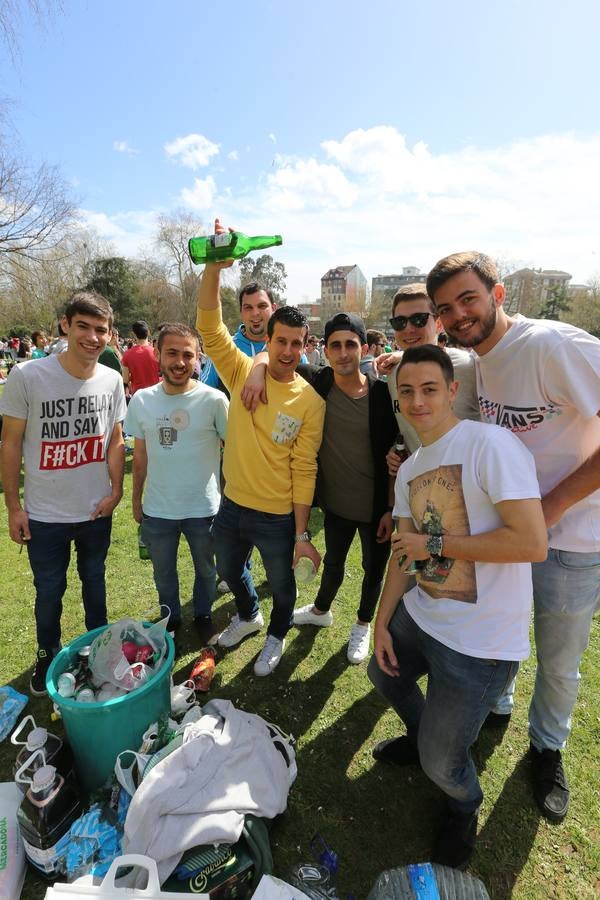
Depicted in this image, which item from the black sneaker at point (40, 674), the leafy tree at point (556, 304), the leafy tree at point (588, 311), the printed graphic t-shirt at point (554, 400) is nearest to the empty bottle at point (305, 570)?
the printed graphic t-shirt at point (554, 400)

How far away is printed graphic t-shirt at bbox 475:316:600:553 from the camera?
178cm

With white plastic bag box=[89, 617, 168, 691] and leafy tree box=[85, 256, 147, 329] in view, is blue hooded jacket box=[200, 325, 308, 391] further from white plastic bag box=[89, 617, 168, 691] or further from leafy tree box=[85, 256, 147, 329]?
leafy tree box=[85, 256, 147, 329]

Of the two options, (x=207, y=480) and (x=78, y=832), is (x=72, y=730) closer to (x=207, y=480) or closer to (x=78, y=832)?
(x=78, y=832)

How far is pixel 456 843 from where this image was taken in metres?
1.95

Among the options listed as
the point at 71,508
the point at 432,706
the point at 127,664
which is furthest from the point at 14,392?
the point at 432,706

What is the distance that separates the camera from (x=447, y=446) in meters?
1.75

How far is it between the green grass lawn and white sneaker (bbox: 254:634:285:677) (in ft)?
0.23

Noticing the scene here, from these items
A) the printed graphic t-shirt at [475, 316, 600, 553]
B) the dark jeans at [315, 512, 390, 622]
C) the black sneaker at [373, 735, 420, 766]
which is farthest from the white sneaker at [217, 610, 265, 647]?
the printed graphic t-shirt at [475, 316, 600, 553]

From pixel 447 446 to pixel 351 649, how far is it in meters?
2.17

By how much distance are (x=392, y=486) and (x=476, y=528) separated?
1.15 meters

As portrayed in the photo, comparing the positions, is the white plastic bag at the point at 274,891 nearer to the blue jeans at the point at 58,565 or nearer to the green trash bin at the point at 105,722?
the green trash bin at the point at 105,722

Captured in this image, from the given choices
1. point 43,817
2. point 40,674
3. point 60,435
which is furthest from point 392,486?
point 40,674

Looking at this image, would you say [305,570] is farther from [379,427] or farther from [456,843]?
[456,843]

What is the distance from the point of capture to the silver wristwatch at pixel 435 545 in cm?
173
